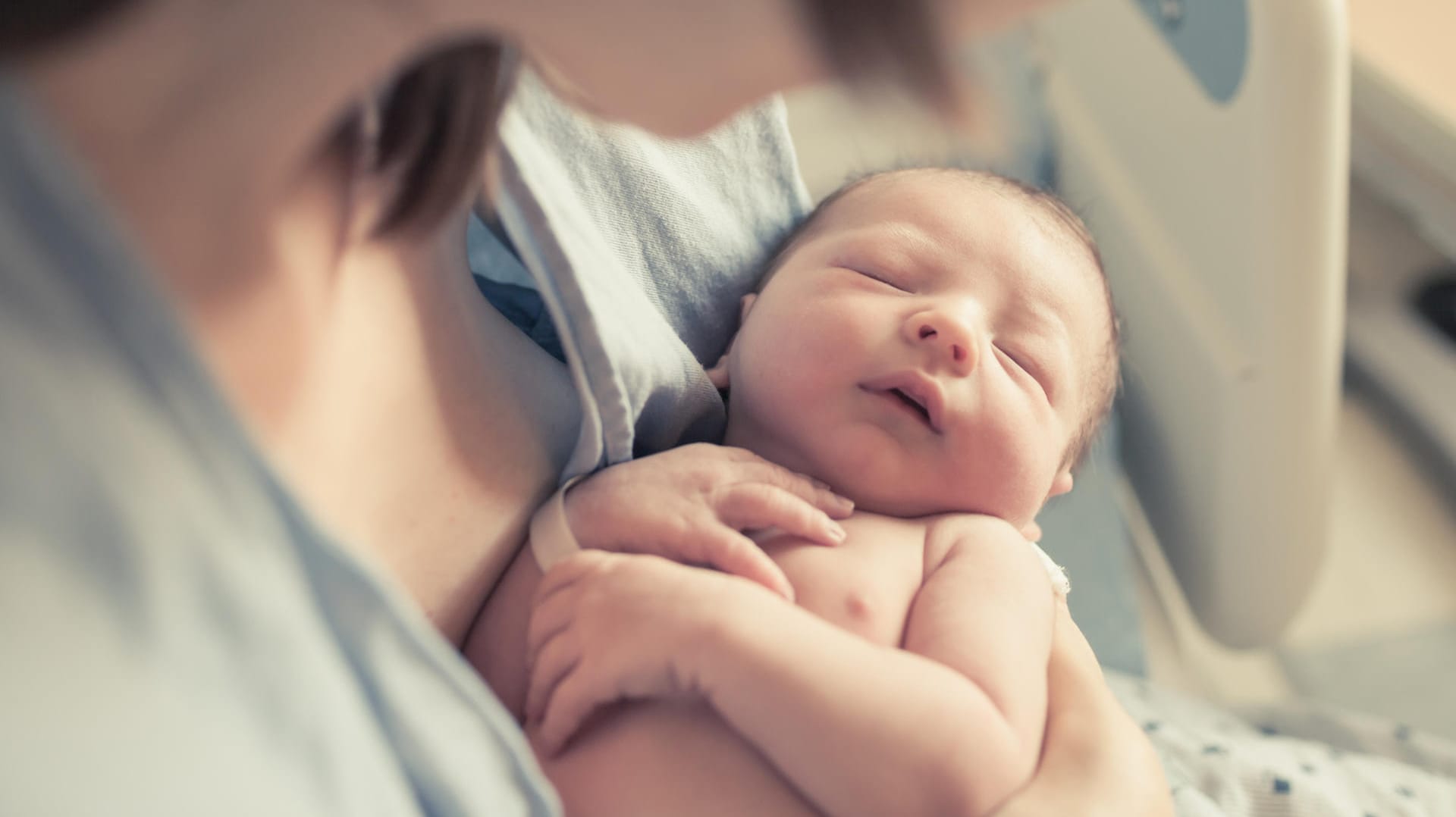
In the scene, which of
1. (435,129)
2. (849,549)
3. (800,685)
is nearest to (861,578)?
(849,549)

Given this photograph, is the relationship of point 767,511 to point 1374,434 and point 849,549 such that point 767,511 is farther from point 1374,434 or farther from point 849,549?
point 1374,434

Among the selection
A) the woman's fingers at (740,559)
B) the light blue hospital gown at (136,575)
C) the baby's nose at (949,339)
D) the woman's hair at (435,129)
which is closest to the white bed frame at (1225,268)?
the baby's nose at (949,339)

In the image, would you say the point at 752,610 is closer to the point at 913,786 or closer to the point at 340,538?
the point at 913,786

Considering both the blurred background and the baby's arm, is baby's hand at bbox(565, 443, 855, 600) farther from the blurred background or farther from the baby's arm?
the blurred background

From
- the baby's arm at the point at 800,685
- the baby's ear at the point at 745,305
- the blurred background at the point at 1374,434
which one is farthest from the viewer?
the blurred background at the point at 1374,434

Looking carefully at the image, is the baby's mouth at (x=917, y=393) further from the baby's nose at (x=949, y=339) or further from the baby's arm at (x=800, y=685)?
the baby's arm at (x=800, y=685)

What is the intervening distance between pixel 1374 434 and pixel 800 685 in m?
1.77

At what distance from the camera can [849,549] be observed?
2.41 ft

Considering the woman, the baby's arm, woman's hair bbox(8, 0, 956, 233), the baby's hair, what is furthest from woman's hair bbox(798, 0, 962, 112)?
the baby's hair

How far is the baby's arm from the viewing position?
0.59 meters

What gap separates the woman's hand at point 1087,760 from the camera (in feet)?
2.14

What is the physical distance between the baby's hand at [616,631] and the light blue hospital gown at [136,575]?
6.1 inches

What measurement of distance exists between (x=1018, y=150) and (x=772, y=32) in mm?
1161

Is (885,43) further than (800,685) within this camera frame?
No
